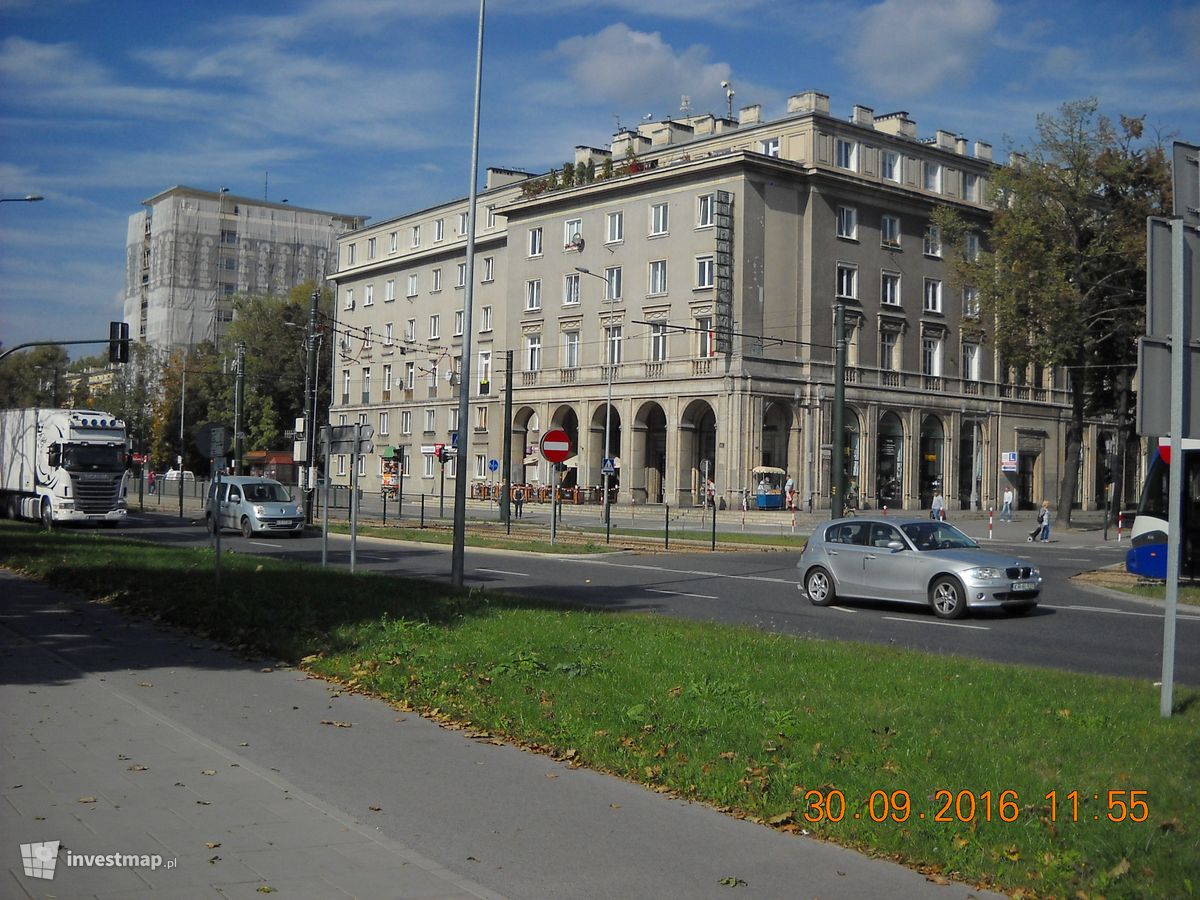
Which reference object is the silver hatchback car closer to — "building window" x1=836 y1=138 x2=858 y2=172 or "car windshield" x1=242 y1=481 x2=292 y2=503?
"car windshield" x1=242 y1=481 x2=292 y2=503

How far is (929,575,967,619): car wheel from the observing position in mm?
18156

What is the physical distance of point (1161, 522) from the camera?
77.7 feet

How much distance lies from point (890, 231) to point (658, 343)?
561 inches

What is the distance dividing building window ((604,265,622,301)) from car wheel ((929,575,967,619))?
48.5m

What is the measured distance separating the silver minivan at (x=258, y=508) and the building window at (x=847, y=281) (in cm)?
3472

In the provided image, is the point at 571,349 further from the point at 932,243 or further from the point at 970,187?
the point at 970,187

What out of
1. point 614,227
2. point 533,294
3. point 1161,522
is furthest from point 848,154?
point 1161,522

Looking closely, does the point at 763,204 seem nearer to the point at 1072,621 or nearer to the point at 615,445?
the point at 615,445

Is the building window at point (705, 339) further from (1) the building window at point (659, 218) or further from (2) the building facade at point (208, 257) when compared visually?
(2) the building facade at point (208, 257)

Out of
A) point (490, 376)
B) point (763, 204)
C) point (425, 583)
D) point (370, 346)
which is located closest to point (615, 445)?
point (490, 376)

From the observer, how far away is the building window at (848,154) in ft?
209

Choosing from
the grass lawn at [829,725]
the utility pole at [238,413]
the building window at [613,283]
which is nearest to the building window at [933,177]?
the building window at [613,283]

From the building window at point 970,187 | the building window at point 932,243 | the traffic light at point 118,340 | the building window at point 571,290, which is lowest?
the traffic light at point 118,340

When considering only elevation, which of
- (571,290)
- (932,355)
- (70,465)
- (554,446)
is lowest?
(70,465)
